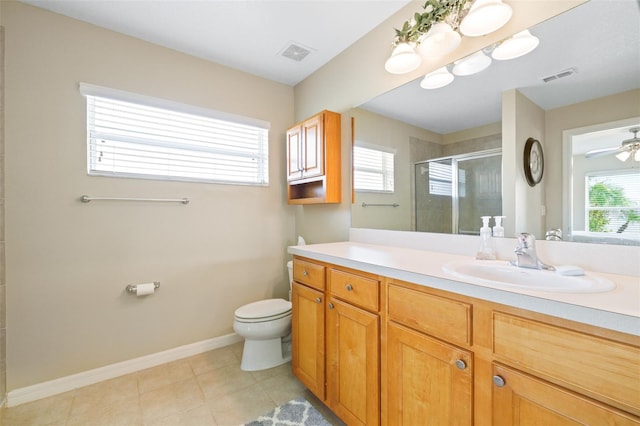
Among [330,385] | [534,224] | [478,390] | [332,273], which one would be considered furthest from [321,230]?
Result: [478,390]

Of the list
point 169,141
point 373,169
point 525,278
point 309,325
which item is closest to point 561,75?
point 525,278

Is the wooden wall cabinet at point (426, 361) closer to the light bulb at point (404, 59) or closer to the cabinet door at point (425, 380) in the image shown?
the cabinet door at point (425, 380)

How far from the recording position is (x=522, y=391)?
769 millimetres

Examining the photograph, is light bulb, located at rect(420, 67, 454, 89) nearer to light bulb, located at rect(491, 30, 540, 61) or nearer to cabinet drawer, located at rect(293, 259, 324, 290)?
light bulb, located at rect(491, 30, 540, 61)

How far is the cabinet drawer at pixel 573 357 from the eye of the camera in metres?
0.62

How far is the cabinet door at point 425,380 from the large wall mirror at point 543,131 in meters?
0.71

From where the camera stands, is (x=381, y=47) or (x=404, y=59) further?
(x=381, y=47)

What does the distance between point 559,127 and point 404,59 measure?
0.86 metres

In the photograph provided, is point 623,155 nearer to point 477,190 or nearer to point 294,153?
point 477,190

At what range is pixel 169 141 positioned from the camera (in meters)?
2.20

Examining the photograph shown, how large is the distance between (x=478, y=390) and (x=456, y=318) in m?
0.22

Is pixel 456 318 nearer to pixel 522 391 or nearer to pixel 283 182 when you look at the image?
pixel 522 391

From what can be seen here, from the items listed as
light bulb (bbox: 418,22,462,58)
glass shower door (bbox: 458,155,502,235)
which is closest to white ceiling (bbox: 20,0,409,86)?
light bulb (bbox: 418,22,462,58)

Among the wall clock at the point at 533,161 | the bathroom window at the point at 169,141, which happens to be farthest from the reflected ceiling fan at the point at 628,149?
the bathroom window at the point at 169,141
